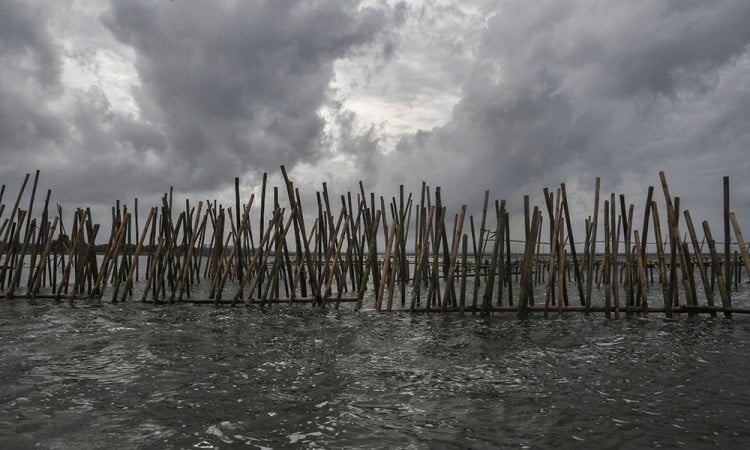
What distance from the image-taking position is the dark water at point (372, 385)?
491cm

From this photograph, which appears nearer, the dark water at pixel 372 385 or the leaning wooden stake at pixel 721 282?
the dark water at pixel 372 385

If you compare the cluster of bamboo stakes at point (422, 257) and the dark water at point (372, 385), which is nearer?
the dark water at point (372, 385)

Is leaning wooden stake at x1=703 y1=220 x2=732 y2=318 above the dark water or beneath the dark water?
above

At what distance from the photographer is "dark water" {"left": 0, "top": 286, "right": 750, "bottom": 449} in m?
4.91

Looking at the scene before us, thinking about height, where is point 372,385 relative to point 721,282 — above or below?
below

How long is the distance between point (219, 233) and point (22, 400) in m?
10.3

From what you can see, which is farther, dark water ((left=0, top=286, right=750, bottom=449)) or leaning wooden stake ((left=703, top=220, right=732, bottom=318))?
leaning wooden stake ((left=703, top=220, right=732, bottom=318))

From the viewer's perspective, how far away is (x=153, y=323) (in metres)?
11.3

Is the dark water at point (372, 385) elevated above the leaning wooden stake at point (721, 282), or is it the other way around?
the leaning wooden stake at point (721, 282)

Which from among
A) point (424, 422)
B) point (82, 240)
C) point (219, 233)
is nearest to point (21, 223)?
point (82, 240)

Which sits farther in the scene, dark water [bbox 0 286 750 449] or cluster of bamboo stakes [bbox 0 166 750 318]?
cluster of bamboo stakes [bbox 0 166 750 318]

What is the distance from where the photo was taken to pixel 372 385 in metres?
6.61

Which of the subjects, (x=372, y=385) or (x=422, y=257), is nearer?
(x=372, y=385)

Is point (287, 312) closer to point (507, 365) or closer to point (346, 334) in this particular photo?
point (346, 334)
